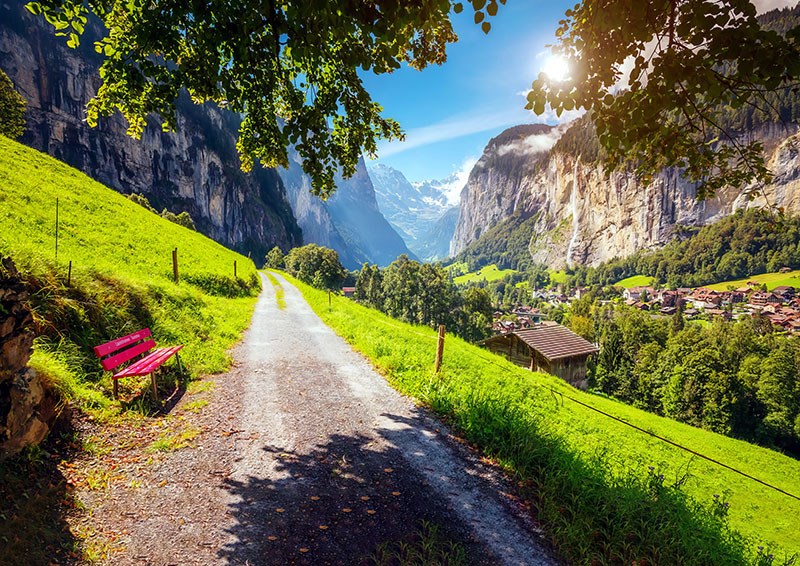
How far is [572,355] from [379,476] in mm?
33308

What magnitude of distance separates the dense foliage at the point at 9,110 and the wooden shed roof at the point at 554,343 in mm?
62587

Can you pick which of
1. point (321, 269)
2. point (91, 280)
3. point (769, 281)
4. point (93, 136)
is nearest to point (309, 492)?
point (91, 280)

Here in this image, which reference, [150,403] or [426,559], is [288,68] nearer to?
[150,403]

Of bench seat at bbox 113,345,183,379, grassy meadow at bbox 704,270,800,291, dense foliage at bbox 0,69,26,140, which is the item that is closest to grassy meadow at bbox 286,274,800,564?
bench seat at bbox 113,345,183,379

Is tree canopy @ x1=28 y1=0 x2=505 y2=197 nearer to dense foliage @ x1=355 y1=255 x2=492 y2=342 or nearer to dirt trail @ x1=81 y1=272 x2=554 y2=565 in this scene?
dirt trail @ x1=81 y1=272 x2=554 y2=565

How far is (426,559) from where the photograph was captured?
440 cm

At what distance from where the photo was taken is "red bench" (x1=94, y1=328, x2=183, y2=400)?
705 centimetres

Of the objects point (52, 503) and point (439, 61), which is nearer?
point (52, 503)

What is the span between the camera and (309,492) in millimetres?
5410

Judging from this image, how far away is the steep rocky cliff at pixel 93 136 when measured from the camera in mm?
127500

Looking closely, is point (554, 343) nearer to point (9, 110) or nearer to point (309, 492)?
point (309, 492)

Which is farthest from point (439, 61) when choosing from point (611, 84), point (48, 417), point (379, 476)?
point (48, 417)

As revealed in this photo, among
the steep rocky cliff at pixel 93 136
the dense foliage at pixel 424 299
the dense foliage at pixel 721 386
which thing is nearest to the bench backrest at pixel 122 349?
the dense foliage at pixel 721 386

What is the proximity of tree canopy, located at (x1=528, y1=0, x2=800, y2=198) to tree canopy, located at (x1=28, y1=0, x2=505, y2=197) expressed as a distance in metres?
1.18
